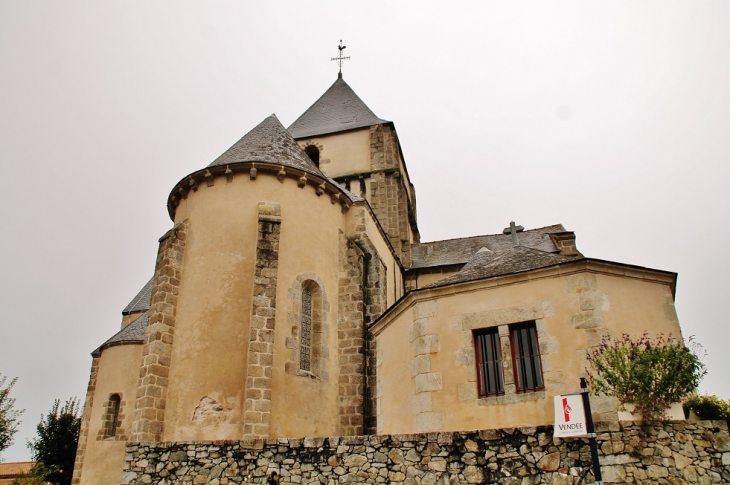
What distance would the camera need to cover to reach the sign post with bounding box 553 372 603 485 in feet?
18.8

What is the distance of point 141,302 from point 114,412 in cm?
657

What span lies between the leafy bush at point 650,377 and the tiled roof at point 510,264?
6.26ft

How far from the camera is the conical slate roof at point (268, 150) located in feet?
45.5

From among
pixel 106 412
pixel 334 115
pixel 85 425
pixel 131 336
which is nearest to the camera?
pixel 106 412

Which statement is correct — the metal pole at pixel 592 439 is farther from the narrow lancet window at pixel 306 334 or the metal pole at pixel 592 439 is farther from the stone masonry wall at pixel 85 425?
the stone masonry wall at pixel 85 425

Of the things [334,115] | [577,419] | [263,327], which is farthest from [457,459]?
[334,115]

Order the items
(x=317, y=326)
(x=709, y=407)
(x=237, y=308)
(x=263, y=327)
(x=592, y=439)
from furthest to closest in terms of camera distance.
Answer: (x=317, y=326), (x=237, y=308), (x=263, y=327), (x=709, y=407), (x=592, y=439)

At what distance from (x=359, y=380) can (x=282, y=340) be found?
2.25m

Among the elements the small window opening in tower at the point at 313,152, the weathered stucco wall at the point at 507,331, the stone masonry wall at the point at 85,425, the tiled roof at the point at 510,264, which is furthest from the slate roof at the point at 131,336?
the small window opening in tower at the point at 313,152

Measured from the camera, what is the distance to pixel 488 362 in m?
8.69

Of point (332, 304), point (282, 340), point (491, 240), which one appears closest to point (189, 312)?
point (282, 340)

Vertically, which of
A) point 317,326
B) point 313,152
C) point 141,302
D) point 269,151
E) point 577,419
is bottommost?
point 577,419

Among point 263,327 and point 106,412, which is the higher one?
point 263,327

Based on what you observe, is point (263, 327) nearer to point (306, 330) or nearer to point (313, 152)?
point (306, 330)
